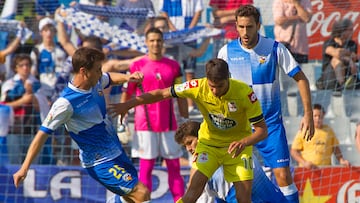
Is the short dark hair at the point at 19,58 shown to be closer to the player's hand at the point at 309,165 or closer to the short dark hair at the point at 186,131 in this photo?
the player's hand at the point at 309,165

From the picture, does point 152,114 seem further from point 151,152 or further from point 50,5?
point 50,5

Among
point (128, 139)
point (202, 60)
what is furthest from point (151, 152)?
point (202, 60)

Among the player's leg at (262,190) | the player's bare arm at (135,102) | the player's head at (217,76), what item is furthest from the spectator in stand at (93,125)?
the player's leg at (262,190)

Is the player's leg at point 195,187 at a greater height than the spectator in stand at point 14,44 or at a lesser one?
lesser

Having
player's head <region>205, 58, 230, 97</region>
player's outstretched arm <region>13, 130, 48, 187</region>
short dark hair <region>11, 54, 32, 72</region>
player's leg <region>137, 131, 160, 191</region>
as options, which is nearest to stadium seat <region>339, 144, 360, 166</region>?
player's leg <region>137, 131, 160, 191</region>

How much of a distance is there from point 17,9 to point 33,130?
192 cm

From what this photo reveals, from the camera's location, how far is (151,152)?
11.1m

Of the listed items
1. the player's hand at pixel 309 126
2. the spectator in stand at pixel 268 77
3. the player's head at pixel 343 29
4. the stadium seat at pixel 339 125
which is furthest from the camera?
the stadium seat at pixel 339 125

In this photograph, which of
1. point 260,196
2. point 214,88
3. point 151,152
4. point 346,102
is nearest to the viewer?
point 214,88

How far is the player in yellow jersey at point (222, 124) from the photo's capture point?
315 inches

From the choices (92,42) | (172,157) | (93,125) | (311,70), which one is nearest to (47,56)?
(92,42)

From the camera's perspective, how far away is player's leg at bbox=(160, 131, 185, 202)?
36.3ft

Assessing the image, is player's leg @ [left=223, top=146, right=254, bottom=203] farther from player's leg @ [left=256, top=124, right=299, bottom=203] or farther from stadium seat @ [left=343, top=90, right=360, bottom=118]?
stadium seat @ [left=343, top=90, right=360, bottom=118]

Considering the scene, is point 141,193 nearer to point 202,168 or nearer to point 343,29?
point 202,168
